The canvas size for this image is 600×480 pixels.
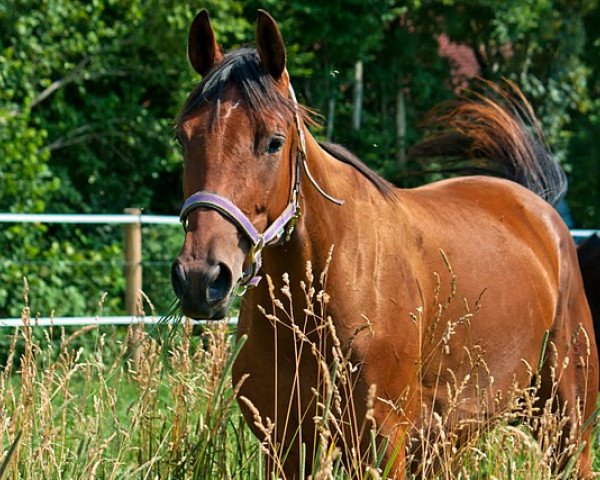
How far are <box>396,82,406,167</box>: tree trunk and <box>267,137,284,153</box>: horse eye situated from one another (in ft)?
45.2

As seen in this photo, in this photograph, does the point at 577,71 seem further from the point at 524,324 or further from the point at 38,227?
the point at 524,324

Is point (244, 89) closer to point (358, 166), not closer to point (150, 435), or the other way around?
point (358, 166)

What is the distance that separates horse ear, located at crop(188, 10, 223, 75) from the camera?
3709 millimetres

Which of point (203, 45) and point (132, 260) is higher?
point (203, 45)

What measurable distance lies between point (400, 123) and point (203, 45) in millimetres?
14187

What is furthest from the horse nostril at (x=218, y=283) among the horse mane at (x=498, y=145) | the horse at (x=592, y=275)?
the horse at (x=592, y=275)

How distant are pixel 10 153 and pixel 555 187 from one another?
5371 millimetres

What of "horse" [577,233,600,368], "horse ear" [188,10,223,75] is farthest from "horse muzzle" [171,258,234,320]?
"horse" [577,233,600,368]

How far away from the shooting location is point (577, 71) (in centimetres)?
1873

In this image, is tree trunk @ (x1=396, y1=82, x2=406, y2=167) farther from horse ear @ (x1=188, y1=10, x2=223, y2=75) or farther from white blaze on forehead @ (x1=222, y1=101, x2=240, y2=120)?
white blaze on forehead @ (x1=222, y1=101, x2=240, y2=120)

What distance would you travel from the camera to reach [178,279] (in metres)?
3.08

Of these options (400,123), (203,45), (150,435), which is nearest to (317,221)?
(203,45)

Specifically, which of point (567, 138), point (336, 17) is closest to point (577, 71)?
point (567, 138)

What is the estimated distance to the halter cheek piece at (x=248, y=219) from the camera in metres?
3.22
